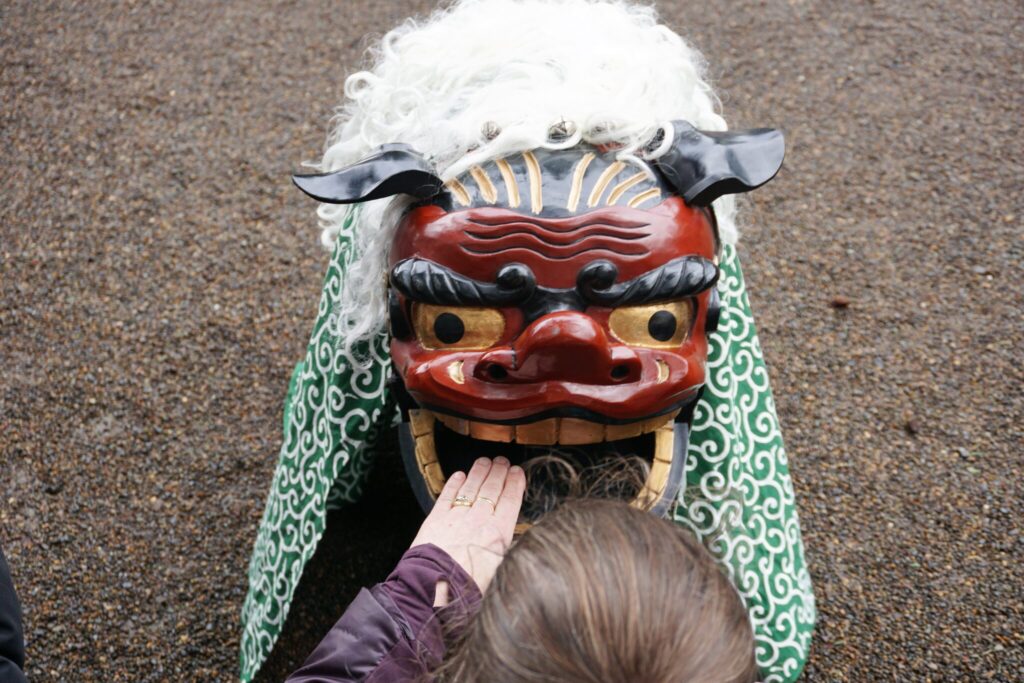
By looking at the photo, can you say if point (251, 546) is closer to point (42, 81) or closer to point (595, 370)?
point (595, 370)

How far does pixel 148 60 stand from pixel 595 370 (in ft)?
8.74

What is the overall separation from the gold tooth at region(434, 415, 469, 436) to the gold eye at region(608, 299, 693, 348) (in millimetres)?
255

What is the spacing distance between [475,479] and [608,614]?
1.59 ft

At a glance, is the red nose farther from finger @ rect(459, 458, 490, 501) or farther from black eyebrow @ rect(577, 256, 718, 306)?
finger @ rect(459, 458, 490, 501)

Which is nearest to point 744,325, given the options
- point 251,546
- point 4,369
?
point 251,546

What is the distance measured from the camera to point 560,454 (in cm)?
133

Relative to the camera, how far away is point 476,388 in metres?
1.16

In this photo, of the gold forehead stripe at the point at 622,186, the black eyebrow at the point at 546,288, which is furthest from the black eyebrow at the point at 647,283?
the gold forehead stripe at the point at 622,186

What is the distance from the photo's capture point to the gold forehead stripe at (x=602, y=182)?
3.89 ft

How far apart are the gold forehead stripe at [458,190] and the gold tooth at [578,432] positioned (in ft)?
1.11

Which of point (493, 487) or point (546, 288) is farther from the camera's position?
point (493, 487)

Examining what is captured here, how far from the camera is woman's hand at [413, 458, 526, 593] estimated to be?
119cm

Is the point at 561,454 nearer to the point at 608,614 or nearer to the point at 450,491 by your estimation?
the point at 450,491

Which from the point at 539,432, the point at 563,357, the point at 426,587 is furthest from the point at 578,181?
the point at 426,587
